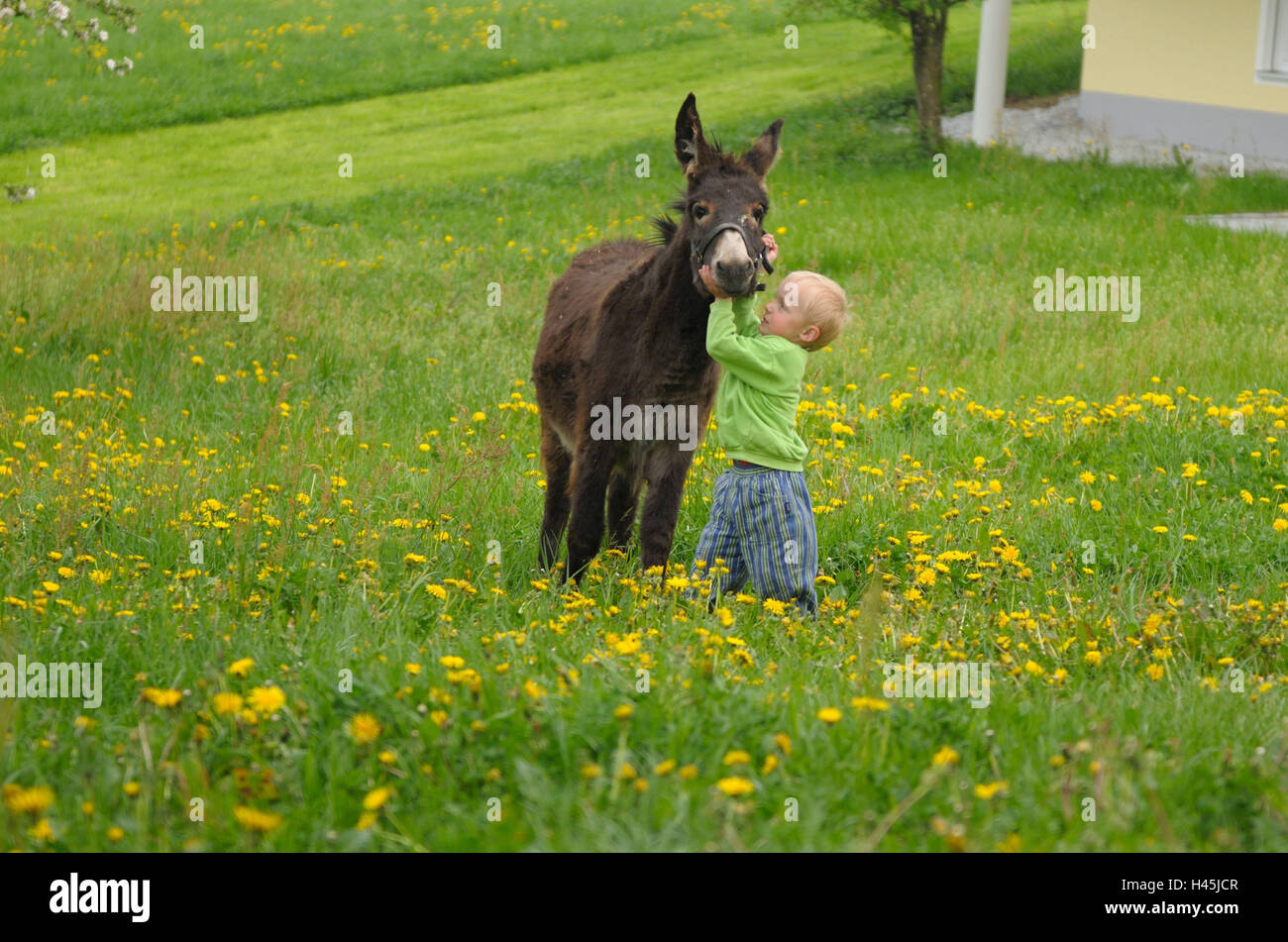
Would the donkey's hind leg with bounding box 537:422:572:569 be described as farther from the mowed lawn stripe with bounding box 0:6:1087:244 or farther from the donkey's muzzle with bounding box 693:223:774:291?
the mowed lawn stripe with bounding box 0:6:1087:244

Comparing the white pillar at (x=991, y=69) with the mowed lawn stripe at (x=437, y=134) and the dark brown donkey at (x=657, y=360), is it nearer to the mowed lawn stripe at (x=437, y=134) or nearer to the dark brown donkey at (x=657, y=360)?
the mowed lawn stripe at (x=437, y=134)

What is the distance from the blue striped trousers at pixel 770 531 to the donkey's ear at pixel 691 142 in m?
1.30

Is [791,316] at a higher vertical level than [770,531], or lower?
higher

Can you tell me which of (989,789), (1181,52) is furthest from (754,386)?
(1181,52)

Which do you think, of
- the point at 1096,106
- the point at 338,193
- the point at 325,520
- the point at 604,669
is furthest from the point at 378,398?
the point at 1096,106

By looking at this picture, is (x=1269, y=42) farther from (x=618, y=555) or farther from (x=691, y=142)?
(x=618, y=555)

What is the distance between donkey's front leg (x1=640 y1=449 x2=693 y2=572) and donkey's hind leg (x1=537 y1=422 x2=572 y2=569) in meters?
0.84

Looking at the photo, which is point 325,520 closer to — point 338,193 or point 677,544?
point 677,544

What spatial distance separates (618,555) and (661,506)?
0.43m

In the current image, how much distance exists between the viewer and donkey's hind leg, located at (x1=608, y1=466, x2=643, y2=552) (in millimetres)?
5734

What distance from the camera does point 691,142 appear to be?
5082 mm

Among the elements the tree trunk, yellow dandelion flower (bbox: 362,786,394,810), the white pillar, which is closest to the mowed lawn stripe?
the tree trunk

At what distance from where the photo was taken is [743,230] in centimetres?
461

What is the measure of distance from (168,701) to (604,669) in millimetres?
1295
